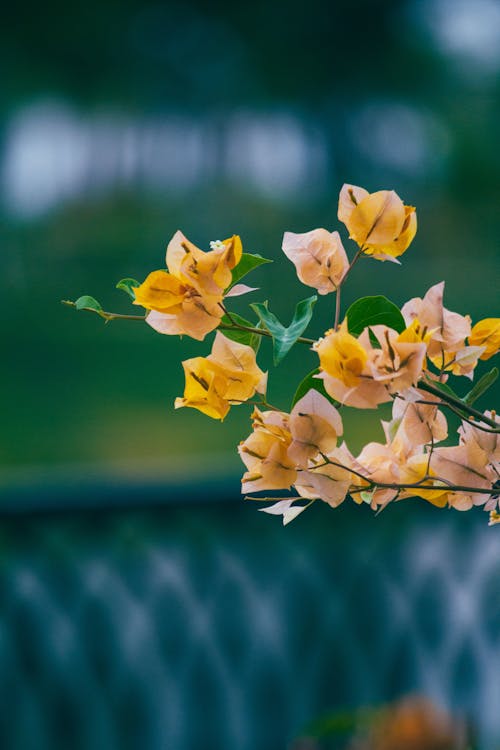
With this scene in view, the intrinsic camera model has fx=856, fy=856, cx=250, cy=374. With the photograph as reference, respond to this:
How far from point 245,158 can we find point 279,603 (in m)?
0.92

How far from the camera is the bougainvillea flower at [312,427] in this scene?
0.26 m

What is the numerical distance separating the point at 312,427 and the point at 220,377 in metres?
0.04

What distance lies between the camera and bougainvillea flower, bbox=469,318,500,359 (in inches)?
11.2

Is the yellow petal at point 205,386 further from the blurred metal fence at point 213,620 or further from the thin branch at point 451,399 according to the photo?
the blurred metal fence at point 213,620

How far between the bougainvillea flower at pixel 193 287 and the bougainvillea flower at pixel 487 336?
9cm

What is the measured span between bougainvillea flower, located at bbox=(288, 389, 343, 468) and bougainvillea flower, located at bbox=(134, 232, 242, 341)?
38 mm

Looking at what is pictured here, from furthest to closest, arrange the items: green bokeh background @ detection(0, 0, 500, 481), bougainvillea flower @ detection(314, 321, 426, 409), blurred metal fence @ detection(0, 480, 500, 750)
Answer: green bokeh background @ detection(0, 0, 500, 481), blurred metal fence @ detection(0, 480, 500, 750), bougainvillea flower @ detection(314, 321, 426, 409)

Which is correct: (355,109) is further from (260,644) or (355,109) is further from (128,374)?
(260,644)

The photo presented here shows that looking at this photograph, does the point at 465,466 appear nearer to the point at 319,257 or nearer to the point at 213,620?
the point at 319,257

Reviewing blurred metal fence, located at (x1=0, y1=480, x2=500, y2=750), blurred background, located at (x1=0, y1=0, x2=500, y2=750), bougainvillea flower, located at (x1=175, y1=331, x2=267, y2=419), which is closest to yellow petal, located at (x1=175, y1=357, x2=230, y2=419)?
bougainvillea flower, located at (x1=175, y1=331, x2=267, y2=419)

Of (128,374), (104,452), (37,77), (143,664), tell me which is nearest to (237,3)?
(37,77)

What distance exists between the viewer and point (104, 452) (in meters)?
1.69

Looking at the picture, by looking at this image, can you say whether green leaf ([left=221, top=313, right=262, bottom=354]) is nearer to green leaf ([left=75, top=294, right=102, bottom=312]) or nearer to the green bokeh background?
green leaf ([left=75, top=294, right=102, bottom=312])

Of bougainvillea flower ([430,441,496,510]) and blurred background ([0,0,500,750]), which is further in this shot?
blurred background ([0,0,500,750])
